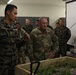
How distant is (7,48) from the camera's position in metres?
2.31

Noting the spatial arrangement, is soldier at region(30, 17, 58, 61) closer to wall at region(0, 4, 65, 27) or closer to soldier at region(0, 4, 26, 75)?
soldier at region(0, 4, 26, 75)


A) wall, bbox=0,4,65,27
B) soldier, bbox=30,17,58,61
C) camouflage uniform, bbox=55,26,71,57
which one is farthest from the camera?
wall, bbox=0,4,65,27

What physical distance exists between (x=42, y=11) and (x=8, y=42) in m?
8.09

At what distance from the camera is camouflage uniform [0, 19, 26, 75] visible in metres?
2.29

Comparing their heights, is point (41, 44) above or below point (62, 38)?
above

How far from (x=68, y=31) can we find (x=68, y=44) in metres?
0.40

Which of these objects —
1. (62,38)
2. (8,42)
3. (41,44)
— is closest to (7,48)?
(8,42)

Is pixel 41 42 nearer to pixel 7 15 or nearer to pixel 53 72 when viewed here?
pixel 7 15

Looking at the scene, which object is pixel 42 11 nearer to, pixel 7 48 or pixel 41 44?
pixel 41 44

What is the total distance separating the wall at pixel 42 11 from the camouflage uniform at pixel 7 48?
7186mm

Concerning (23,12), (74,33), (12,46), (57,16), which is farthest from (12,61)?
(57,16)

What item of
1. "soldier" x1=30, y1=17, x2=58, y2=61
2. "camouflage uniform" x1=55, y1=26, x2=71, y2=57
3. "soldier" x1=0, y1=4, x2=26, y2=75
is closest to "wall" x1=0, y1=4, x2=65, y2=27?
"camouflage uniform" x1=55, y1=26, x2=71, y2=57

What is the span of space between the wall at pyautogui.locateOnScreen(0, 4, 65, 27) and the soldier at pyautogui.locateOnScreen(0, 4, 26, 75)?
7.13 metres

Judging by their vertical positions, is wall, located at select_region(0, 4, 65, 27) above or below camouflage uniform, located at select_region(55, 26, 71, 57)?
above
